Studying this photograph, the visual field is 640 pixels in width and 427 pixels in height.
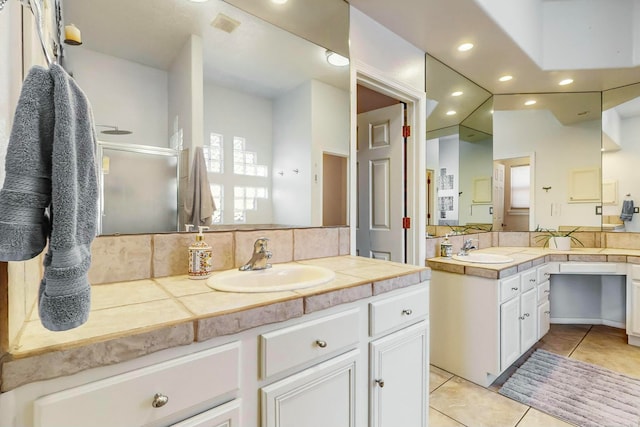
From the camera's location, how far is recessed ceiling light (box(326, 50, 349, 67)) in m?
1.79

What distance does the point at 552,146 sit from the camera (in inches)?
128

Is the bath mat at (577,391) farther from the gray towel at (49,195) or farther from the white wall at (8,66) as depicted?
the white wall at (8,66)

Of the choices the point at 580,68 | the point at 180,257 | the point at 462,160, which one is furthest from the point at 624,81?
the point at 180,257

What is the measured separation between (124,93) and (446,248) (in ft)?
7.54

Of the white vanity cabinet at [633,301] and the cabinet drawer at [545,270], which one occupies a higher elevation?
the cabinet drawer at [545,270]

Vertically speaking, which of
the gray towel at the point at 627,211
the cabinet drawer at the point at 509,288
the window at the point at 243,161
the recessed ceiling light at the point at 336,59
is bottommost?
the cabinet drawer at the point at 509,288

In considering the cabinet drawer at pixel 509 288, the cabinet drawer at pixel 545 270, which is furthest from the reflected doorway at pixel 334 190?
the cabinet drawer at pixel 545 270

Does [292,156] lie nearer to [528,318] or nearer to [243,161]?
[243,161]

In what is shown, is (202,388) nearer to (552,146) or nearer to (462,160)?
(462,160)

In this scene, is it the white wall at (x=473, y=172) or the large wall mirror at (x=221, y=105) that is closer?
the large wall mirror at (x=221, y=105)

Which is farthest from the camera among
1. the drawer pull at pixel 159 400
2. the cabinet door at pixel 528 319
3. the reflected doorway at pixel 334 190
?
the cabinet door at pixel 528 319

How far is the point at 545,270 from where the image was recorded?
2.60 m

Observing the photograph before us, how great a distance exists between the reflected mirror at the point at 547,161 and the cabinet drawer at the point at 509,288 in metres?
1.15

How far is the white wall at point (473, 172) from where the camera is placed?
2.94 metres
